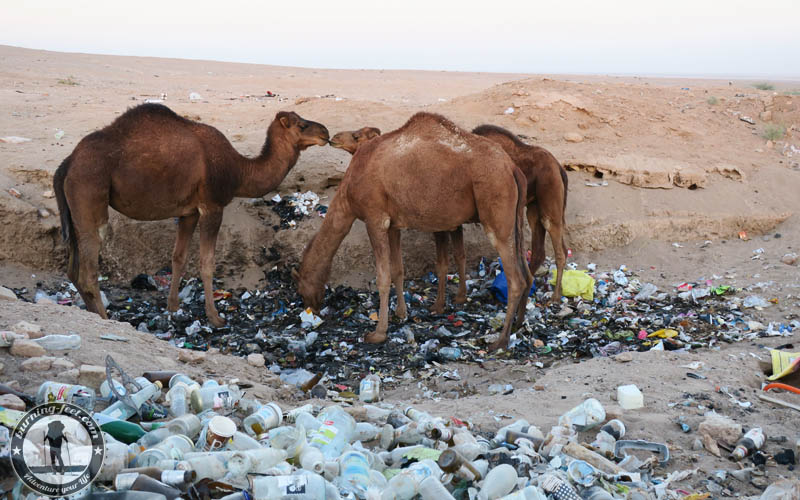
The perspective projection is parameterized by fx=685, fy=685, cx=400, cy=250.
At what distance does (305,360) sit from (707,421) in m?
4.04

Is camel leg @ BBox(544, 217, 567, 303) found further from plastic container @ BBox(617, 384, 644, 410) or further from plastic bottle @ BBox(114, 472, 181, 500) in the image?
plastic bottle @ BBox(114, 472, 181, 500)

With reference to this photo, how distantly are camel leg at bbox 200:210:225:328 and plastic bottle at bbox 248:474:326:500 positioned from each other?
513cm

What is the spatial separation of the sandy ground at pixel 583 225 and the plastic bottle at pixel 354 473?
1.44 metres

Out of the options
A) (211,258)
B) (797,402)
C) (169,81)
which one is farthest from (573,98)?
(169,81)

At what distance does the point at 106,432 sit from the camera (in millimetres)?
3713

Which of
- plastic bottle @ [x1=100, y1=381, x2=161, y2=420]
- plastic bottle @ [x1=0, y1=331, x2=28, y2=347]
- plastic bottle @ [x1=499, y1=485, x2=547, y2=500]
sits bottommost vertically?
plastic bottle @ [x1=499, y1=485, x2=547, y2=500]

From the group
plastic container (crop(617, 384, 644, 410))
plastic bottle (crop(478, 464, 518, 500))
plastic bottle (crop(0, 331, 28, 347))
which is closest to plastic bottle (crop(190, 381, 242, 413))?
plastic bottle (crop(0, 331, 28, 347))

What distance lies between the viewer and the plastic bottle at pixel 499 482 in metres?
3.64

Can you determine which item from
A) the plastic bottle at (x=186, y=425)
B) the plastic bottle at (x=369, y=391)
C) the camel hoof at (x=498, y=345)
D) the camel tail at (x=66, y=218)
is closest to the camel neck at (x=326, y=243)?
the camel hoof at (x=498, y=345)

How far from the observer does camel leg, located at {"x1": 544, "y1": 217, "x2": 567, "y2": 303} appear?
8781 mm

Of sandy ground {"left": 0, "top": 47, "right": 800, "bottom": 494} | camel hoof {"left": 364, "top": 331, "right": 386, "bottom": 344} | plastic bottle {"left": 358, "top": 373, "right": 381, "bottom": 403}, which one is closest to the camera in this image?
sandy ground {"left": 0, "top": 47, "right": 800, "bottom": 494}

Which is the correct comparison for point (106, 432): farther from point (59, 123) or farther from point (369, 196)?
point (59, 123)

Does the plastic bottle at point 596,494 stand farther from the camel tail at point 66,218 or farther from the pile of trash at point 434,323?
the camel tail at point 66,218

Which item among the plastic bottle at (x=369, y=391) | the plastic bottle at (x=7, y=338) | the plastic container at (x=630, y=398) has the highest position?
the plastic bottle at (x=7, y=338)
